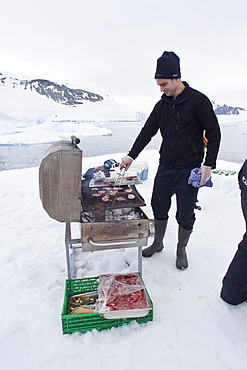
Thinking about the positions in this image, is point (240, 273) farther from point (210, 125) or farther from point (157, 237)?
point (210, 125)

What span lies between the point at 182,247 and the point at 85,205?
1.16 m

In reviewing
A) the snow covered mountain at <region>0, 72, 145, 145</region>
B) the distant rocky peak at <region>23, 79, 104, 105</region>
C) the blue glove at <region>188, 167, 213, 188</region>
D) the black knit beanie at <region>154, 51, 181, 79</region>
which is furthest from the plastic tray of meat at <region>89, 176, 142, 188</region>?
the distant rocky peak at <region>23, 79, 104, 105</region>

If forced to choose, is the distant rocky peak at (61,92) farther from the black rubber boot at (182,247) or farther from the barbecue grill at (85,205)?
the barbecue grill at (85,205)

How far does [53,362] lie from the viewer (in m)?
1.49

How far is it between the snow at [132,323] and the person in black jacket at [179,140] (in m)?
0.34

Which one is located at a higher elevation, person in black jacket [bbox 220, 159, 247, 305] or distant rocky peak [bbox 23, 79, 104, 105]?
distant rocky peak [bbox 23, 79, 104, 105]

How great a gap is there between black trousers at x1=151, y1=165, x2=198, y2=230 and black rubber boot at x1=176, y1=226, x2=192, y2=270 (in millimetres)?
53

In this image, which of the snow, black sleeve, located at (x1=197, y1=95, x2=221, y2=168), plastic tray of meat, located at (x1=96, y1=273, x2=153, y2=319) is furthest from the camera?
black sleeve, located at (x1=197, y1=95, x2=221, y2=168)

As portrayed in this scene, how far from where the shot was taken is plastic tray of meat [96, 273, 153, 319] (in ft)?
5.42

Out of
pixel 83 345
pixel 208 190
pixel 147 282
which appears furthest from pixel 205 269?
pixel 208 190

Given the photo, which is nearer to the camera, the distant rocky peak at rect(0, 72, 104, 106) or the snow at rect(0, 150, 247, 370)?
the snow at rect(0, 150, 247, 370)

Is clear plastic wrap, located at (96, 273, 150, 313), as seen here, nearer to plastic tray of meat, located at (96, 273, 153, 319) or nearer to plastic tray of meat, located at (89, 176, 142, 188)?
plastic tray of meat, located at (96, 273, 153, 319)

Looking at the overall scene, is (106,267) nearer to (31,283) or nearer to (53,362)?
(31,283)

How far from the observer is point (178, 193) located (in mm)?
2242
